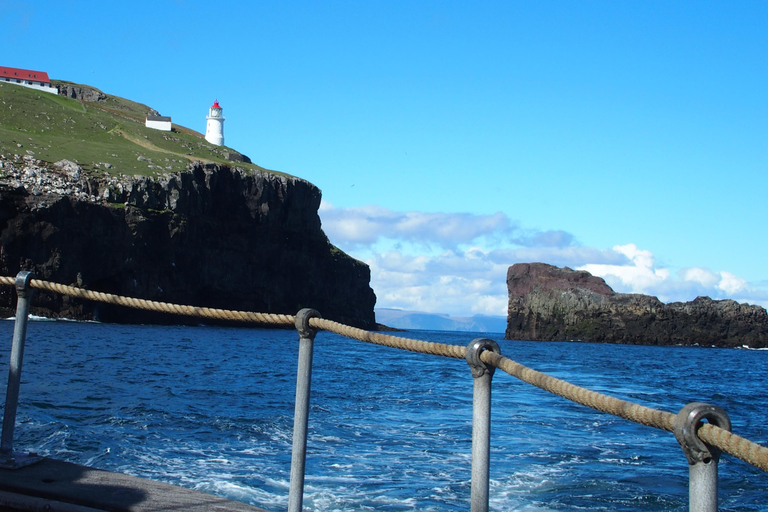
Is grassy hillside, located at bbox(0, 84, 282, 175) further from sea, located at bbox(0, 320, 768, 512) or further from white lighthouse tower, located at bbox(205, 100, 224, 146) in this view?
sea, located at bbox(0, 320, 768, 512)

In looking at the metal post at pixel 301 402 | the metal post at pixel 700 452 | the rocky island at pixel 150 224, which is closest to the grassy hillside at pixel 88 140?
the rocky island at pixel 150 224

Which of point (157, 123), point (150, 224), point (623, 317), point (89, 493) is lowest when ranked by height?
point (89, 493)

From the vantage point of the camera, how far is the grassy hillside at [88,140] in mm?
71062

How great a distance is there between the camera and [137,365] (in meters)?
23.0

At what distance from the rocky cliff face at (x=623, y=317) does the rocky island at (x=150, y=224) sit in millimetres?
30992

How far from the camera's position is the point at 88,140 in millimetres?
89188

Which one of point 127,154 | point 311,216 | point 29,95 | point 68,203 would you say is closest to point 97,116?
point 29,95

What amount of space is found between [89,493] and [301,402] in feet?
4.50

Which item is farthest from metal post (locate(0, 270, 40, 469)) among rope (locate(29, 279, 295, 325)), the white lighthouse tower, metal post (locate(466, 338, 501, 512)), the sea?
the white lighthouse tower

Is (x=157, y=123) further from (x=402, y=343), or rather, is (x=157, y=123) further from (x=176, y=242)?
(x=402, y=343)

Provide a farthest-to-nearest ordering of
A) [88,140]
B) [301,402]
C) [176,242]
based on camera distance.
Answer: [88,140], [176,242], [301,402]

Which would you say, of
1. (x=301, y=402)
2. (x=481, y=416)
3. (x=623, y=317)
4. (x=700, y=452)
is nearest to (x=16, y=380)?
(x=301, y=402)

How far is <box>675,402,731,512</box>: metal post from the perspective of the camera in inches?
64.6

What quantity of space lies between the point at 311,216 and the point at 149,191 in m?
29.2
